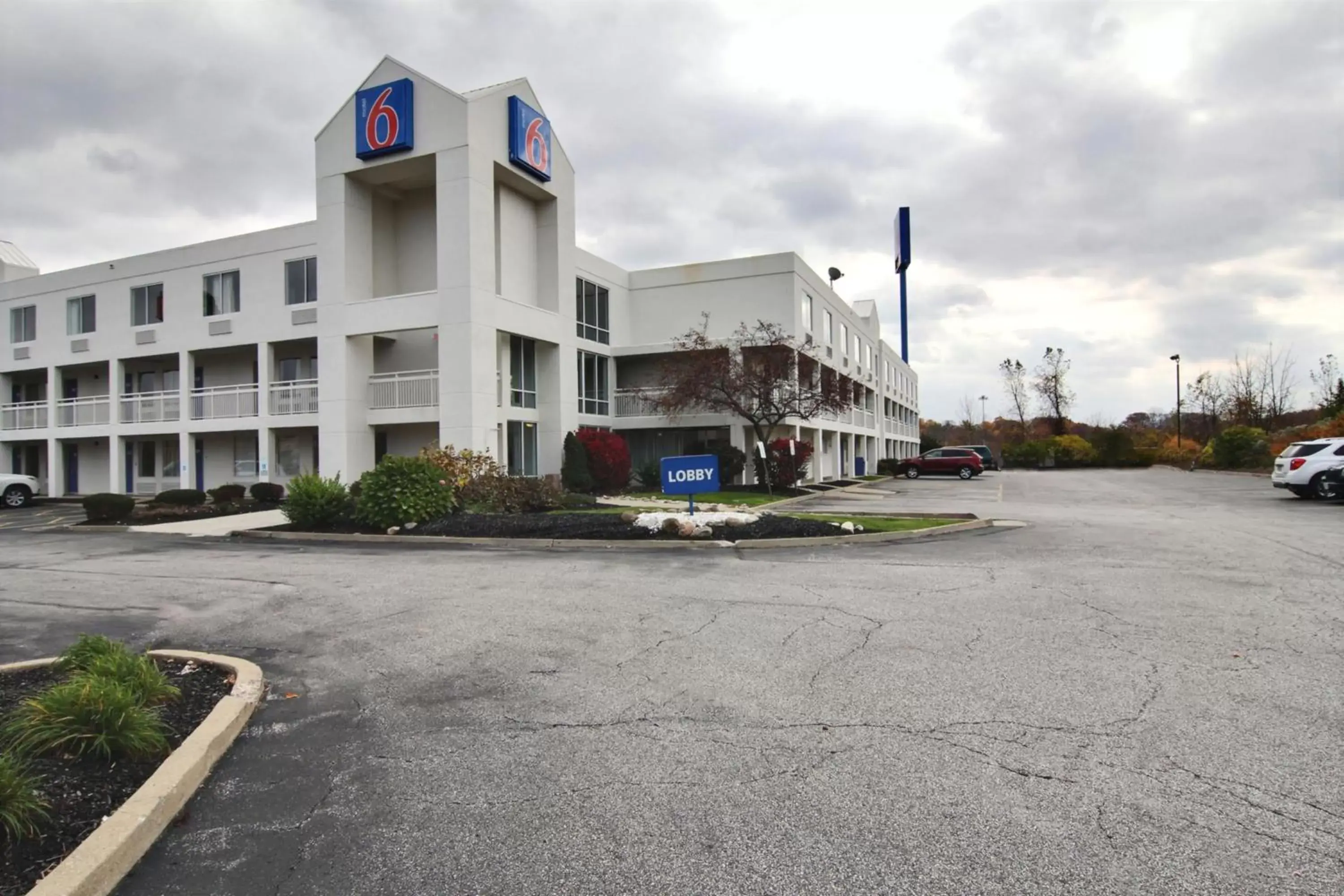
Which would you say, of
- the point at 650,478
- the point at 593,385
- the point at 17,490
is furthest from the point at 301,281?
the point at 650,478

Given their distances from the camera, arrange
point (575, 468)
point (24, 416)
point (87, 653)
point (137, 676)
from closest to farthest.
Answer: point (137, 676)
point (87, 653)
point (575, 468)
point (24, 416)

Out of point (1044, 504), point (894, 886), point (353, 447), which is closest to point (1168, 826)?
point (894, 886)

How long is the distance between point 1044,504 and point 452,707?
835 inches

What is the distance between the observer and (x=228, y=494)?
74.1 feet

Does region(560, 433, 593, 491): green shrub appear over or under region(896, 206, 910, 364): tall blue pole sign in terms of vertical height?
under

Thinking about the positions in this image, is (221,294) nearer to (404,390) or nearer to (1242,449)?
(404,390)

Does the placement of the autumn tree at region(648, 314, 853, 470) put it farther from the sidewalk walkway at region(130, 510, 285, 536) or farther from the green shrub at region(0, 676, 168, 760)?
the green shrub at region(0, 676, 168, 760)

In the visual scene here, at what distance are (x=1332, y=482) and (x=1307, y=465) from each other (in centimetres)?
71

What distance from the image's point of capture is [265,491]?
2298 cm

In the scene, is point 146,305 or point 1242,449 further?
point 1242,449

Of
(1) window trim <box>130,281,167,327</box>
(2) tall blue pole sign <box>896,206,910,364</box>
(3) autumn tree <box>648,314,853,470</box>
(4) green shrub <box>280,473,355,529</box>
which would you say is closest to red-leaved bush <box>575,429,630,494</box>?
(3) autumn tree <box>648,314,853,470</box>

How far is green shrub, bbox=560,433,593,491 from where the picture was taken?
24.2 meters

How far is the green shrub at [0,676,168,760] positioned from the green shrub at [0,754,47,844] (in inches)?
22.6

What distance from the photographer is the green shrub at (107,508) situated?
19.4m
